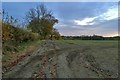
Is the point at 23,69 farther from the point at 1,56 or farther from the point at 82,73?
the point at 1,56

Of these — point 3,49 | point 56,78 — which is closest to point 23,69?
point 56,78

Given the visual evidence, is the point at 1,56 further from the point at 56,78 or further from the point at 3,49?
the point at 56,78

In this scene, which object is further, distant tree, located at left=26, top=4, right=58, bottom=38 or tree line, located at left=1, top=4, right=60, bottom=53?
distant tree, located at left=26, top=4, right=58, bottom=38

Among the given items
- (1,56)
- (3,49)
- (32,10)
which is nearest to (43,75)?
(1,56)

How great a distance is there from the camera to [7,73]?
35.0ft

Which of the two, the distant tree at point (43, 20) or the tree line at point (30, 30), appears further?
the distant tree at point (43, 20)

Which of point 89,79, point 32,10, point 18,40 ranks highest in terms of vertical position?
point 32,10

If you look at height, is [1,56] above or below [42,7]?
below

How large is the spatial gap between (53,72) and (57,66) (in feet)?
5.46

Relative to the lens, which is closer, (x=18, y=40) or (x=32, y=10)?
Result: (x=18, y=40)

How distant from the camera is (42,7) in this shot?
6750 cm

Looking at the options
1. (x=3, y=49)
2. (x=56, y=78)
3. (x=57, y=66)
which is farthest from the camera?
(x=3, y=49)

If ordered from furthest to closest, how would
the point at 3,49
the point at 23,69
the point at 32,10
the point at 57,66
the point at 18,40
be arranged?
1. the point at 32,10
2. the point at 18,40
3. the point at 3,49
4. the point at 57,66
5. the point at 23,69

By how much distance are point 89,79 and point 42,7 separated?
194 feet
